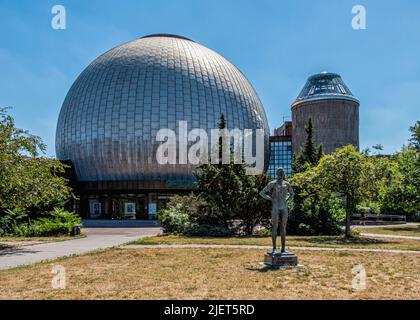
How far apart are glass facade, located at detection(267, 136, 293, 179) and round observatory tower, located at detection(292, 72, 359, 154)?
3.75 meters

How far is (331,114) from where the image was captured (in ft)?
245

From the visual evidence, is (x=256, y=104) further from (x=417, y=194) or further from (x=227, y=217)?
(x=227, y=217)

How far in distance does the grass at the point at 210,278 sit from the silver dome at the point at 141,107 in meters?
37.3

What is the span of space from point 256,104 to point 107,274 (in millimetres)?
52423

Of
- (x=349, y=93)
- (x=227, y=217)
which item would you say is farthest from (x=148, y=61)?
(x=349, y=93)

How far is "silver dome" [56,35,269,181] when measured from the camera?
5338 centimetres

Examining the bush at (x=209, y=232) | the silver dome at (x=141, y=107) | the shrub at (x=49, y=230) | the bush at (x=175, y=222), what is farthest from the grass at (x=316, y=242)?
the silver dome at (x=141, y=107)

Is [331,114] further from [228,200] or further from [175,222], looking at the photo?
[175,222]

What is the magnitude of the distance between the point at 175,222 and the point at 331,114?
2076 inches

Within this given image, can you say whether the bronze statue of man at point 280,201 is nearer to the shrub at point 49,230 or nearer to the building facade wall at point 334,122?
the shrub at point 49,230

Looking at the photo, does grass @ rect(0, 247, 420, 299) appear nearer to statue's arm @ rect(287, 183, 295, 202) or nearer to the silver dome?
statue's arm @ rect(287, 183, 295, 202)

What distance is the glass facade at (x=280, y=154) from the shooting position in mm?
81312

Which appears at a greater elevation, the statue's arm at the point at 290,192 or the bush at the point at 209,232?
the statue's arm at the point at 290,192
